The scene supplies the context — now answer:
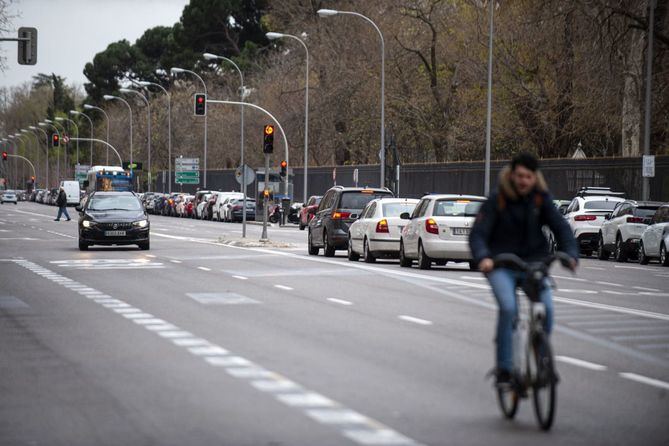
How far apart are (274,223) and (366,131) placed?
681cm

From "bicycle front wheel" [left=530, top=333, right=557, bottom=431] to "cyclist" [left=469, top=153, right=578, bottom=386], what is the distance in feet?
0.83

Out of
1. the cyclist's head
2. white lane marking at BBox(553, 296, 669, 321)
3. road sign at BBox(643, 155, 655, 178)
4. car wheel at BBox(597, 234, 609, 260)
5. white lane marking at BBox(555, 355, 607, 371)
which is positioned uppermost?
road sign at BBox(643, 155, 655, 178)

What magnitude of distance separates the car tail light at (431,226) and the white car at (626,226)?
9.18 m

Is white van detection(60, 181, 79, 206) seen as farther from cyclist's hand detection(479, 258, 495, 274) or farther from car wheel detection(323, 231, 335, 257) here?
cyclist's hand detection(479, 258, 495, 274)

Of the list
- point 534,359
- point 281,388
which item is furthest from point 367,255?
point 534,359

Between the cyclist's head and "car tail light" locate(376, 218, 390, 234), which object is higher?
the cyclist's head

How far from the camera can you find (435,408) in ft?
31.9

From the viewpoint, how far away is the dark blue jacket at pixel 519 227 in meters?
9.51

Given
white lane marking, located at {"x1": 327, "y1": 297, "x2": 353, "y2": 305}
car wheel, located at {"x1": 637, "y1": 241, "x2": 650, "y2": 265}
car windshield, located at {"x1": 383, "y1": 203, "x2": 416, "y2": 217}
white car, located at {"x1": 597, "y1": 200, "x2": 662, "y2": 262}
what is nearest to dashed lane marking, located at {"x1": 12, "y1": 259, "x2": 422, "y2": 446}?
white lane marking, located at {"x1": 327, "y1": 297, "x2": 353, "y2": 305}

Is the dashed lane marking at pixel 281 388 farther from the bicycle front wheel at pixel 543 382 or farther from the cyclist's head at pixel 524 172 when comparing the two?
the cyclist's head at pixel 524 172

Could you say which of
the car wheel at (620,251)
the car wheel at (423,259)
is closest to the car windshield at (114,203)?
the car wheel at (423,259)

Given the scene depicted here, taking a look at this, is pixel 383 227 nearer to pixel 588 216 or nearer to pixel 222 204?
pixel 588 216

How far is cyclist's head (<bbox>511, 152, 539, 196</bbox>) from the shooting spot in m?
9.34

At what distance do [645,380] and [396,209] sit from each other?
2067 cm
